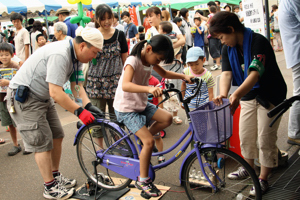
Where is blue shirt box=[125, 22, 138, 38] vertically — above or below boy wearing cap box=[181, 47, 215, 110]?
above

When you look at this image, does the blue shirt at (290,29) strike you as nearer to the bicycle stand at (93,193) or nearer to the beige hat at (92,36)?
Answer: the beige hat at (92,36)

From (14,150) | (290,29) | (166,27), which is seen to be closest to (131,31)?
(166,27)

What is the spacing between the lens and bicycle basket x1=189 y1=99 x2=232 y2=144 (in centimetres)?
237

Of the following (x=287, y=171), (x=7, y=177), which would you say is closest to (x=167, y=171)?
(x=287, y=171)

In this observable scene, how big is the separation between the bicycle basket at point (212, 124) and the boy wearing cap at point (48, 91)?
116 centimetres

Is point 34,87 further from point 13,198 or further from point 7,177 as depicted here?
point 7,177

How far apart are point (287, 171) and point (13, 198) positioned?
3.30 metres

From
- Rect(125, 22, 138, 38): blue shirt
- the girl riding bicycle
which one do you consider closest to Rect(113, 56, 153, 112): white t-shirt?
the girl riding bicycle

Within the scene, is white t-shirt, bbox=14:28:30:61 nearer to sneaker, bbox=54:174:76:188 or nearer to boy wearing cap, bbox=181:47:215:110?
sneaker, bbox=54:174:76:188

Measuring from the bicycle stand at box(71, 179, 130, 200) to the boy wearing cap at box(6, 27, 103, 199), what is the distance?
0.11 meters

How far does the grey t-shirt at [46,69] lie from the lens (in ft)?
9.21

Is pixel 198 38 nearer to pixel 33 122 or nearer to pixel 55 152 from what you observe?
pixel 55 152

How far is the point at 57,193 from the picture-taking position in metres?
3.27

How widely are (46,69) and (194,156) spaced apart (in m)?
1.75
